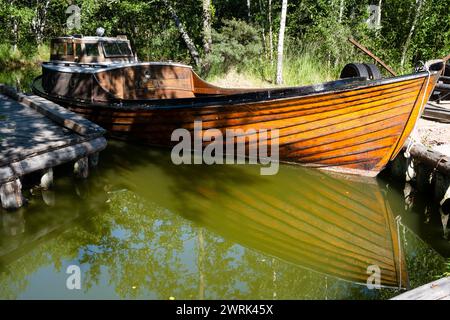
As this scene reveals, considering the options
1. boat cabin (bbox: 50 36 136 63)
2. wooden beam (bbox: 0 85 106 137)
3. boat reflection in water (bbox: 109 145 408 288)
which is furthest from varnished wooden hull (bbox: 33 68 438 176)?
boat cabin (bbox: 50 36 136 63)

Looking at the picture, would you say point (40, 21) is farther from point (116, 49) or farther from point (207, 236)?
point (207, 236)

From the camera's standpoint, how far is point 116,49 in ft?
37.1

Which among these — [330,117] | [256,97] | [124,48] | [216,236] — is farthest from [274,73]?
[216,236]

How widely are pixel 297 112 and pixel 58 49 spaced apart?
7017 millimetres

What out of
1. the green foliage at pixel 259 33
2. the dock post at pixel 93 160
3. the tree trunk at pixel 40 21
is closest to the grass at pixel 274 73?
the green foliage at pixel 259 33

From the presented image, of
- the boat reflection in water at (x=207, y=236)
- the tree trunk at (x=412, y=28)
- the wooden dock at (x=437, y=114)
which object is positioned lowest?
the boat reflection in water at (x=207, y=236)

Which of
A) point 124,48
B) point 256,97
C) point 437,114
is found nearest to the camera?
point 256,97

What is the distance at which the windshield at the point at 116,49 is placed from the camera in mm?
11055

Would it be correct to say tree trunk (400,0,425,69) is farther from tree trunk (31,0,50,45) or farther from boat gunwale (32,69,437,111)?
tree trunk (31,0,50,45)

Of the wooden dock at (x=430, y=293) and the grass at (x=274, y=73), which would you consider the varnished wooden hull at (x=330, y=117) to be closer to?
the wooden dock at (x=430, y=293)

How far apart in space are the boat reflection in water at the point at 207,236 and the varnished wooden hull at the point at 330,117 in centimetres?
44

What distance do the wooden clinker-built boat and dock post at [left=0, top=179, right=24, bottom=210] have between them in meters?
3.34

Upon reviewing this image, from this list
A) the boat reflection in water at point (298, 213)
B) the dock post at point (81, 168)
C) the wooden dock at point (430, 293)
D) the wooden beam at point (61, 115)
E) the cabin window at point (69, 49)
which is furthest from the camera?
the cabin window at point (69, 49)
